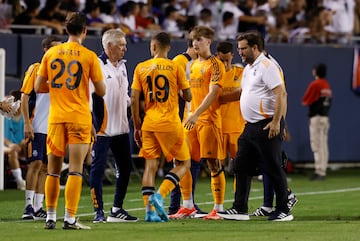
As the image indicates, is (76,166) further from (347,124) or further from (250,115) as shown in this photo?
(347,124)

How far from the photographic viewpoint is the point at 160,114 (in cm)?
1291

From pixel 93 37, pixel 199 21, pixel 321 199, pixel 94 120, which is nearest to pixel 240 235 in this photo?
pixel 94 120

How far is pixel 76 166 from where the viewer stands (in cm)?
1153

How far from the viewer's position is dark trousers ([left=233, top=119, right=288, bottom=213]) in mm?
12914

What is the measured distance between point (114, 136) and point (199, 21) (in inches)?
455

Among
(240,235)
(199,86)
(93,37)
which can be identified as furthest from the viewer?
(93,37)

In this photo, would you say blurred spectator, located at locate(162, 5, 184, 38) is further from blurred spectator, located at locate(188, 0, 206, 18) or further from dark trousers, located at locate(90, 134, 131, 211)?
dark trousers, located at locate(90, 134, 131, 211)

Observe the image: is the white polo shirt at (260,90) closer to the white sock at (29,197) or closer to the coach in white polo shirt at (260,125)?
the coach in white polo shirt at (260,125)

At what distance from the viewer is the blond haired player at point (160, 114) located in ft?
42.1

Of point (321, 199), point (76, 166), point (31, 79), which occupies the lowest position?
point (321, 199)

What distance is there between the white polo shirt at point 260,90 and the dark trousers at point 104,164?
1526 mm

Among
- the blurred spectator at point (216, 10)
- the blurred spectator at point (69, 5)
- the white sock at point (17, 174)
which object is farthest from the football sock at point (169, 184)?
the blurred spectator at point (216, 10)

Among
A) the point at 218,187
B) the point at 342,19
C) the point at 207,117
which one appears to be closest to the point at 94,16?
the point at 342,19

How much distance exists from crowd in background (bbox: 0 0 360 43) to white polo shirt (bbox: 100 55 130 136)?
8.33 m
